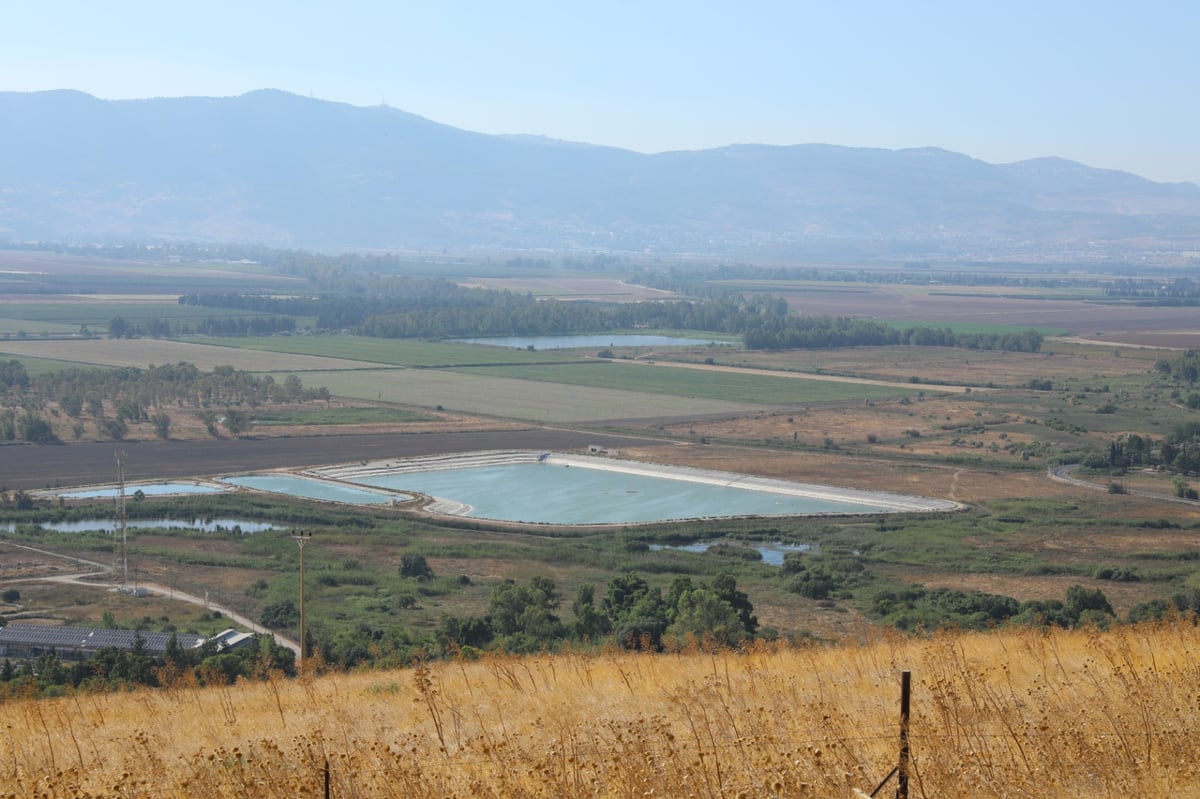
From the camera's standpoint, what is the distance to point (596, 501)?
45.2m

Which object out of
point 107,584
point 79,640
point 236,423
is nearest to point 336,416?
point 236,423

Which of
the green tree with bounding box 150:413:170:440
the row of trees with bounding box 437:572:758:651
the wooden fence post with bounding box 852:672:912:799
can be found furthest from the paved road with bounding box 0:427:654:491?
the wooden fence post with bounding box 852:672:912:799

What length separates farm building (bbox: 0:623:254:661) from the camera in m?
22.9

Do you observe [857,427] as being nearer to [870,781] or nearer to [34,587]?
[34,587]

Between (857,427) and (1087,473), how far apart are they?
524 inches

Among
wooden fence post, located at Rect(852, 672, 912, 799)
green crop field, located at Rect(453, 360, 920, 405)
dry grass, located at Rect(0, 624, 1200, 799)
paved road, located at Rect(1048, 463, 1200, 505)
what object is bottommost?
green crop field, located at Rect(453, 360, 920, 405)

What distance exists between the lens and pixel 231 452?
53.6 m

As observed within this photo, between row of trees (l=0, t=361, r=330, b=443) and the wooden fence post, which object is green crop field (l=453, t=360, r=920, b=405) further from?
the wooden fence post

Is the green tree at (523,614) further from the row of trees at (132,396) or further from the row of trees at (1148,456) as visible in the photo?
the row of trees at (132,396)

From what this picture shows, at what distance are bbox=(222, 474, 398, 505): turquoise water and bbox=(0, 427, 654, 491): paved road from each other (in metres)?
1.72

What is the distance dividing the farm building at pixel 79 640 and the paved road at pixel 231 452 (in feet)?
70.9

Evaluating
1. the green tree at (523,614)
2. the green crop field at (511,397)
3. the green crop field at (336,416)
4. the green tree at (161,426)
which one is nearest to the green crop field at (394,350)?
the green crop field at (511,397)

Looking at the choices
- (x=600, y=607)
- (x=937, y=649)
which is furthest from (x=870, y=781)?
(x=600, y=607)

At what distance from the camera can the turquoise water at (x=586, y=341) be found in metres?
105
